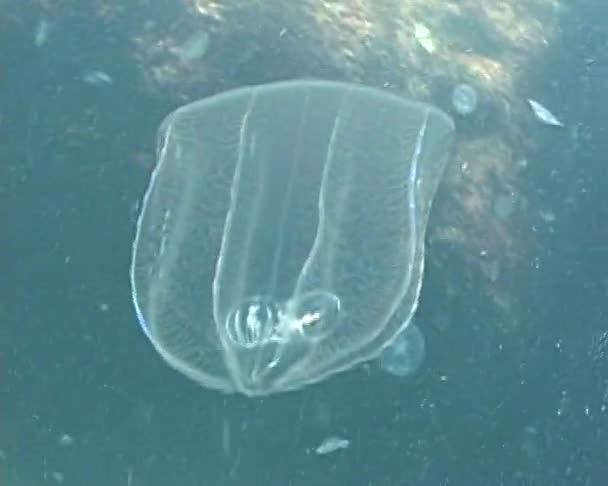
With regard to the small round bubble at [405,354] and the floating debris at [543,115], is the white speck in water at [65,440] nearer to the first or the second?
the small round bubble at [405,354]

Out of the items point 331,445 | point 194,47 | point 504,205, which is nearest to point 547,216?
point 504,205

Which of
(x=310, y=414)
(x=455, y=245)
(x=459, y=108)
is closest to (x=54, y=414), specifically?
(x=310, y=414)

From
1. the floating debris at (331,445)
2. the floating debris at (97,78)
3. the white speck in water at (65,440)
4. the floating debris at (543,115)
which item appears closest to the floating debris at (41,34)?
the floating debris at (97,78)

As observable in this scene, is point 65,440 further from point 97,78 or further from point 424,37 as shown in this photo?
point 424,37

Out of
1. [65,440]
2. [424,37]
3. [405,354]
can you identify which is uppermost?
[424,37]

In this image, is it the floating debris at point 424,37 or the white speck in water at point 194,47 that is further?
the floating debris at point 424,37
